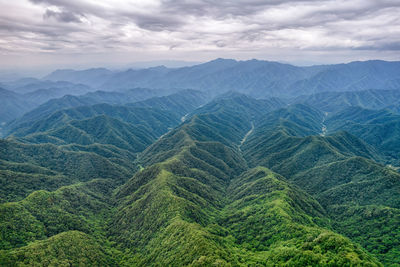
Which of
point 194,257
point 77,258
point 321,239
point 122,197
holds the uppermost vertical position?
point 321,239

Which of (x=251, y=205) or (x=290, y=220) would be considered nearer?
(x=290, y=220)

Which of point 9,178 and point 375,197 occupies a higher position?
point 9,178

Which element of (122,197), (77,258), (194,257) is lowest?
(122,197)

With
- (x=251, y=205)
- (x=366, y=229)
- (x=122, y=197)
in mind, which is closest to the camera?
(x=366, y=229)

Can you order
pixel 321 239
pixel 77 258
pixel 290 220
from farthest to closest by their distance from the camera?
pixel 290 220 → pixel 77 258 → pixel 321 239

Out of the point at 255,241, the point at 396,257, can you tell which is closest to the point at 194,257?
the point at 255,241

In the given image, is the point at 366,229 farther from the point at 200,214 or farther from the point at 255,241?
the point at 200,214

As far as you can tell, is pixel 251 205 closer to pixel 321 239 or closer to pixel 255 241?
pixel 255 241

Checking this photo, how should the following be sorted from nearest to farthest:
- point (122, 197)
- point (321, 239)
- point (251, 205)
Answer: point (321, 239) < point (251, 205) < point (122, 197)

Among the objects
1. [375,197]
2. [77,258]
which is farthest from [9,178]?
[375,197]

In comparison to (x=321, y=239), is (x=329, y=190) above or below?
below
